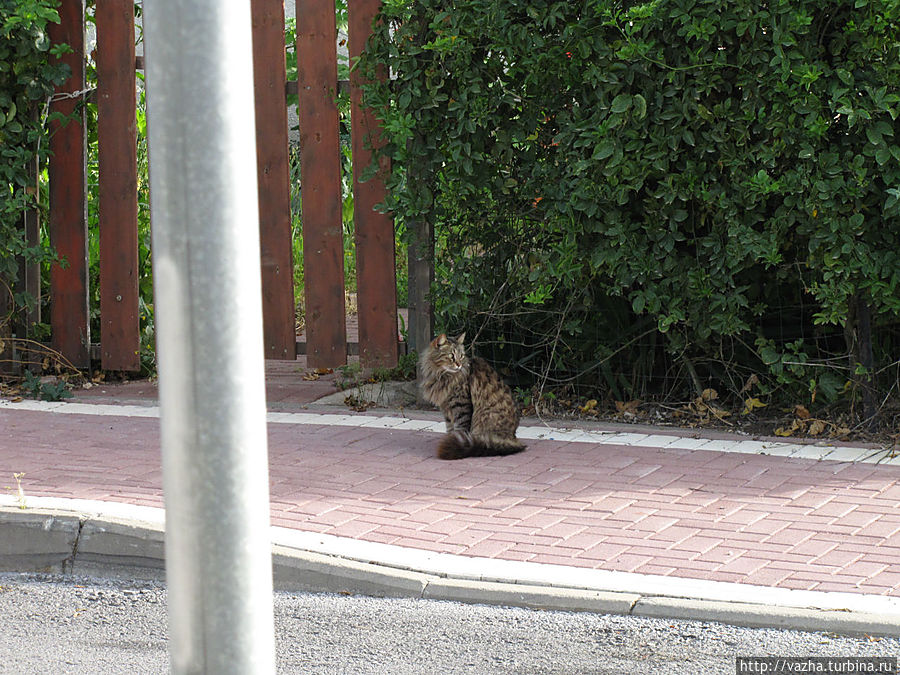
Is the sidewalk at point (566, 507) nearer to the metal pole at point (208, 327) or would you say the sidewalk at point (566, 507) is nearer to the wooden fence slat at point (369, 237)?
the wooden fence slat at point (369, 237)

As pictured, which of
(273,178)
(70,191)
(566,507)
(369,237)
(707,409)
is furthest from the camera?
(70,191)

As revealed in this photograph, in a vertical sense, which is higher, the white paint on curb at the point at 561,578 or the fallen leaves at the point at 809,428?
the fallen leaves at the point at 809,428

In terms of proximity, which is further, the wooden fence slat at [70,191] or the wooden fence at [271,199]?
the wooden fence slat at [70,191]

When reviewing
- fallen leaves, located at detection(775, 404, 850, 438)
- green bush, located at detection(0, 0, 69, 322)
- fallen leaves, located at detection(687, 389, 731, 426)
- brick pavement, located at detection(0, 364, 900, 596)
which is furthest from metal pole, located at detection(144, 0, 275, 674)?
green bush, located at detection(0, 0, 69, 322)

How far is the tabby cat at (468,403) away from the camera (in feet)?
21.6

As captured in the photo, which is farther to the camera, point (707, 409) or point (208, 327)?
point (707, 409)

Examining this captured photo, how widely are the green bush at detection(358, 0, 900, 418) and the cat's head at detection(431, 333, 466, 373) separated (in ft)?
2.65

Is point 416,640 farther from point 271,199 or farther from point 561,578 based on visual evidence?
point 271,199

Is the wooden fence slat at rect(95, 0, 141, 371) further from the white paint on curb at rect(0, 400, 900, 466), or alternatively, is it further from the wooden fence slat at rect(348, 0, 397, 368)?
the wooden fence slat at rect(348, 0, 397, 368)

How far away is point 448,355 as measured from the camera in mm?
6723

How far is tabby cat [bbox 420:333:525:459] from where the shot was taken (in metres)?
6.57

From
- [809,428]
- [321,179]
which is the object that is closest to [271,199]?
[321,179]

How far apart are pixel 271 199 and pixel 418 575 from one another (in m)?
4.24

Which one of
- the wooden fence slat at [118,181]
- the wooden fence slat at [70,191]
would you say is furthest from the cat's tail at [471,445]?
the wooden fence slat at [70,191]
